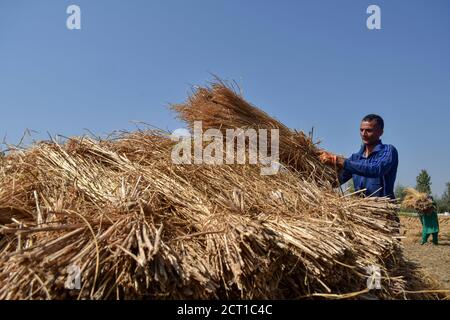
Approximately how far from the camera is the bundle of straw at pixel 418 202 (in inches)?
430

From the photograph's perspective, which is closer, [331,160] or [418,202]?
[331,160]

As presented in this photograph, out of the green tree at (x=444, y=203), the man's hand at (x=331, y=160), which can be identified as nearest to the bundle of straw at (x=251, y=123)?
the man's hand at (x=331, y=160)

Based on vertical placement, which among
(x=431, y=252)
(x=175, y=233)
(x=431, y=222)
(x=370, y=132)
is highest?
(x=370, y=132)

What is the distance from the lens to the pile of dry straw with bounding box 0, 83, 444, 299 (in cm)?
149

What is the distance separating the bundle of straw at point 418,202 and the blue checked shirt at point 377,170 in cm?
882

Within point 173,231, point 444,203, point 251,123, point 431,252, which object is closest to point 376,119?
point 251,123

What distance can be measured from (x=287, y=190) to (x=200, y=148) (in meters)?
0.72

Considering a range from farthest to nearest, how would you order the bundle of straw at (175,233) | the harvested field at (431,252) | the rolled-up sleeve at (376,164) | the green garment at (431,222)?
the green garment at (431,222) → the harvested field at (431,252) → the rolled-up sleeve at (376,164) → the bundle of straw at (175,233)

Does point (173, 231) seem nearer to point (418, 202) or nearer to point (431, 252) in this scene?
point (431, 252)

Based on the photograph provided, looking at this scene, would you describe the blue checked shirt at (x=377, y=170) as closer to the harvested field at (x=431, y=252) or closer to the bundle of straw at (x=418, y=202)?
the harvested field at (x=431, y=252)

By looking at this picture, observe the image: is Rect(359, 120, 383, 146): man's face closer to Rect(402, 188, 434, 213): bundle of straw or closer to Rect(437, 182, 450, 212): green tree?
Rect(402, 188, 434, 213): bundle of straw

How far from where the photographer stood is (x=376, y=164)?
3135 mm

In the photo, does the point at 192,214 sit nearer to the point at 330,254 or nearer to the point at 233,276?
the point at 233,276

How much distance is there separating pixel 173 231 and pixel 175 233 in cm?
2
